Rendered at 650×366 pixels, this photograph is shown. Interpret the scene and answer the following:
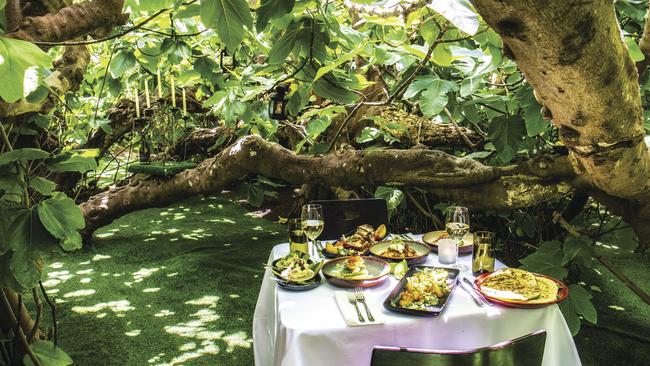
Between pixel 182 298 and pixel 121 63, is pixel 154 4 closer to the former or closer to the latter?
pixel 121 63

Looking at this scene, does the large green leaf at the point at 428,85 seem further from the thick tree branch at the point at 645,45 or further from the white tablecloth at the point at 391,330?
the white tablecloth at the point at 391,330

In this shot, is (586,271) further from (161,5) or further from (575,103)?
(161,5)

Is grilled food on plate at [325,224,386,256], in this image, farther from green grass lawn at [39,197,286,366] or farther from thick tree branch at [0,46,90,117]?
thick tree branch at [0,46,90,117]

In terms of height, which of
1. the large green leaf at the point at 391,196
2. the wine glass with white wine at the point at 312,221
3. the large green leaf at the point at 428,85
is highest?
the large green leaf at the point at 428,85

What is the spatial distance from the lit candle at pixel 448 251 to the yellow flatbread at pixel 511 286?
0.22 meters

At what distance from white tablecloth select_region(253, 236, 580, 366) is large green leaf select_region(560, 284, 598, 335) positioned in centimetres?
32

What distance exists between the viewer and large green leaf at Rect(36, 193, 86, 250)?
3.42 ft

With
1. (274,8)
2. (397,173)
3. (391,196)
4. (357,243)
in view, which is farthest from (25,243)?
(391,196)

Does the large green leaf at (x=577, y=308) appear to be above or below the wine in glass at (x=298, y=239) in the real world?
below

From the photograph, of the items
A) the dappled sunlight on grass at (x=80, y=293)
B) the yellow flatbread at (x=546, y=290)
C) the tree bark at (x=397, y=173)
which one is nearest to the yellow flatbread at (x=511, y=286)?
the yellow flatbread at (x=546, y=290)

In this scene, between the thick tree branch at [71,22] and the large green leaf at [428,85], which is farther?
the large green leaf at [428,85]

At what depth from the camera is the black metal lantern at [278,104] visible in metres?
2.63

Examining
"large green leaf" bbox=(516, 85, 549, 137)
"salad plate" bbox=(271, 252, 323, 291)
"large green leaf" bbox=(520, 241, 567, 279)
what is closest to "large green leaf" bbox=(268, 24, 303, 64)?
"salad plate" bbox=(271, 252, 323, 291)

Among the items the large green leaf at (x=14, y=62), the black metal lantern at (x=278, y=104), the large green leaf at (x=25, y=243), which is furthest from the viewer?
the black metal lantern at (x=278, y=104)
